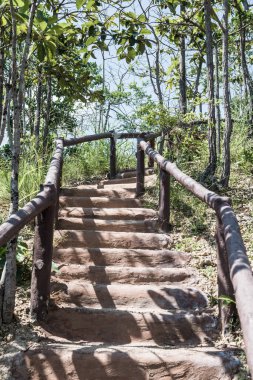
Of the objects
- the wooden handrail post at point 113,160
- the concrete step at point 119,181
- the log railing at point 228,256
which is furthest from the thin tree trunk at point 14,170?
the wooden handrail post at point 113,160

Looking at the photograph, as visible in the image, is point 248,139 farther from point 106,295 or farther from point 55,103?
point 55,103

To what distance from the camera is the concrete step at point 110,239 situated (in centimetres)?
435

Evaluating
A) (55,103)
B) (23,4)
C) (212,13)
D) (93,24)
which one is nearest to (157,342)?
(23,4)

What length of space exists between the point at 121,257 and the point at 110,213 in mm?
1070

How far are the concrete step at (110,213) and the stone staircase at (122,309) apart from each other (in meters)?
0.01

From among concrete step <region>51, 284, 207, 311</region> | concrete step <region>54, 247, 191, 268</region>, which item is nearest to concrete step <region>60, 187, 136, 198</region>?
concrete step <region>54, 247, 191, 268</region>

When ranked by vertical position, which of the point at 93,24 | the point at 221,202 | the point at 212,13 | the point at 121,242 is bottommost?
the point at 121,242

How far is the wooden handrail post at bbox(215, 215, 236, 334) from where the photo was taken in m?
2.83

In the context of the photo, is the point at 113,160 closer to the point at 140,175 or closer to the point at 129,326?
the point at 140,175

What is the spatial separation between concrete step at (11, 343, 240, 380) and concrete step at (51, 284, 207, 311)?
0.75 m

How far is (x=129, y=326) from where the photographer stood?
3.10 meters

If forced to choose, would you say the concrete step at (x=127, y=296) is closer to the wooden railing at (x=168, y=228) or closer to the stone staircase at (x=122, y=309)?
the stone staircase at (x=122, y=309)

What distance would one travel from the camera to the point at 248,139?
6.97 metres

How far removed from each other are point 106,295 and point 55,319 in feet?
1.69
